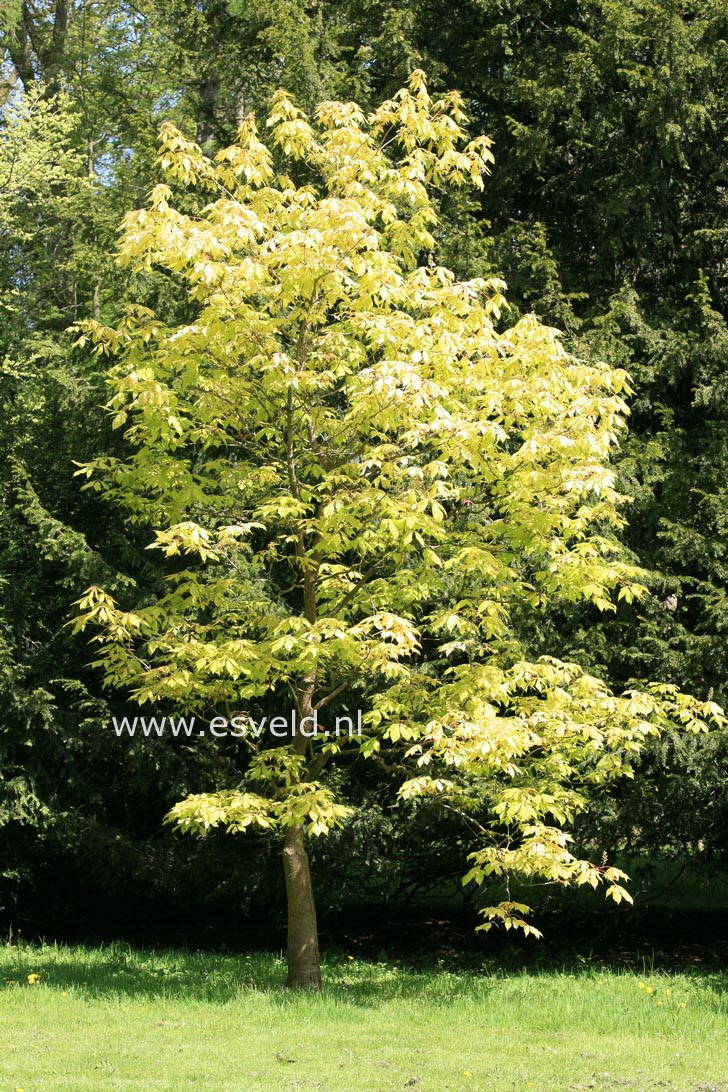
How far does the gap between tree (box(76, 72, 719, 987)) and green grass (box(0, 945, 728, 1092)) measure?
64 cm

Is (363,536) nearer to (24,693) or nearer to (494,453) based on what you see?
(494,453)

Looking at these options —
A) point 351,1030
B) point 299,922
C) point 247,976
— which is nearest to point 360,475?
point 299,922

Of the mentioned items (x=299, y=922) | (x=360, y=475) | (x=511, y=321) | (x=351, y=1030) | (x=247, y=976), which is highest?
(x=511, y=321)

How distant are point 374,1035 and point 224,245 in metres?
4.18

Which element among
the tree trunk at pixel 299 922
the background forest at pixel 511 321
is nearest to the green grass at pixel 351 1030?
the tree trunk at pixel 299 922

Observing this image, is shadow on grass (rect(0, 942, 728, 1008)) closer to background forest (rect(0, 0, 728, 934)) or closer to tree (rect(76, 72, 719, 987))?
tree (rect(76, 72, 719, 987))

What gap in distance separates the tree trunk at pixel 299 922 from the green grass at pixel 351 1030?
0.72ft

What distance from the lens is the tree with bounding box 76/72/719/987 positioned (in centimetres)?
574

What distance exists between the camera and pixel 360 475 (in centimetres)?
645

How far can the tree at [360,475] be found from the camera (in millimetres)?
5738

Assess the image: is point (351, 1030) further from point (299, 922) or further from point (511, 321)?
point (511, 321)

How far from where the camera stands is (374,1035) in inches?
228

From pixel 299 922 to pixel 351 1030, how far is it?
118 cm

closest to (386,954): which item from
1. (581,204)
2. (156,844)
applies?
(156,844)
